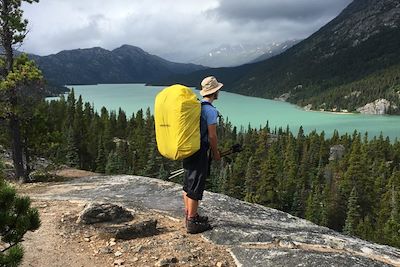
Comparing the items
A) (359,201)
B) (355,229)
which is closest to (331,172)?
(359,201)

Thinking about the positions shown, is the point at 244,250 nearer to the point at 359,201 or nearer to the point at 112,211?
the point at 112,211

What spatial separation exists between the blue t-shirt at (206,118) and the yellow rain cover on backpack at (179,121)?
0.28m

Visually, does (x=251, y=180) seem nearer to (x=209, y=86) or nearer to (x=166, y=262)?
(x=209, y=86)

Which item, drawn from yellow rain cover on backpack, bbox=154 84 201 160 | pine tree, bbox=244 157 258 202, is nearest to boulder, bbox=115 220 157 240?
yellow rain cover on backpack, bbox=154 84 201 160

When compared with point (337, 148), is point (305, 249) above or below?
above

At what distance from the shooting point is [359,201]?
82.3 m

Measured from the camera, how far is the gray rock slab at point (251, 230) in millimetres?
9102

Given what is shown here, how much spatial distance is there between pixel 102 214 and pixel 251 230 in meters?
4.00

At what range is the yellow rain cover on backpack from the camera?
898 centimetres

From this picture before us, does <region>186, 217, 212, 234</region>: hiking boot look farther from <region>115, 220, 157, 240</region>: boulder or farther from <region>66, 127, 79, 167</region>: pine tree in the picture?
<region>66, 127, 79, 167</region>: pine tree

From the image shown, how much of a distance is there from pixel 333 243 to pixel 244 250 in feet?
8.90

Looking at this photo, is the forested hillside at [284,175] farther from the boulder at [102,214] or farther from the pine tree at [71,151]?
the boulder at [102,214]

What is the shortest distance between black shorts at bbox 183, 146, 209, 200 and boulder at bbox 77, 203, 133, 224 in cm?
252

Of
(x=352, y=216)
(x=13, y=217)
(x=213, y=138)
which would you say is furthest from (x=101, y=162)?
(x=13, y=217)
